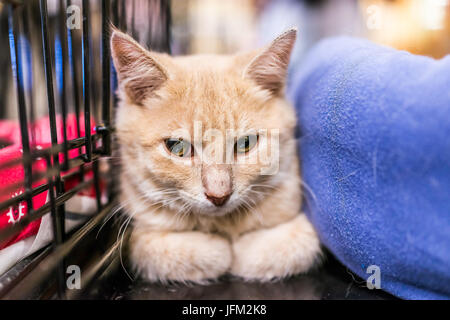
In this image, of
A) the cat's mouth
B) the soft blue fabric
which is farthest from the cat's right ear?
the soft blue fabric

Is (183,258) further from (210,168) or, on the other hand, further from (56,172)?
(56,172)

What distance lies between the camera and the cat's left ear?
2.81ft

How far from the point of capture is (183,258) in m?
0.83

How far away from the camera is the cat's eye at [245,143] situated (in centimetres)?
86

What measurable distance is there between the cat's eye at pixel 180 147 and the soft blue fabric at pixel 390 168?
0.33m

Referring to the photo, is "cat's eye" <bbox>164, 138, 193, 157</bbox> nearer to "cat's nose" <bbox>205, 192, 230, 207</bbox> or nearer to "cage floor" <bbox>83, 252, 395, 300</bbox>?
"cat's nose" <bbox>205, 192, 230, 207</bbox>

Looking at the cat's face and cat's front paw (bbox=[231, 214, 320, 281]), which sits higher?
the cat's face

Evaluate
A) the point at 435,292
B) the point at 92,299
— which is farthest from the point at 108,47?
the point at 435,292

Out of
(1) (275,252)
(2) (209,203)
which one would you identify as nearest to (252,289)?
(1) (275,252)

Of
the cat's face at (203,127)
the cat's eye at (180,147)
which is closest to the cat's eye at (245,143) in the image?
the cat's face at (203,127)

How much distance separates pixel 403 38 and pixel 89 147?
4.00 feet

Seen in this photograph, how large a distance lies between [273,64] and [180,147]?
0.33m

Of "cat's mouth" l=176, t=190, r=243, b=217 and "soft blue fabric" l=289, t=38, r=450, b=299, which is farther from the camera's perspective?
"cat's mouth" l=176, t=190, r=243, b=217

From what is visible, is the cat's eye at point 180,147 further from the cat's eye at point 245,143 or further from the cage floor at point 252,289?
the cage floor at point 252,289
